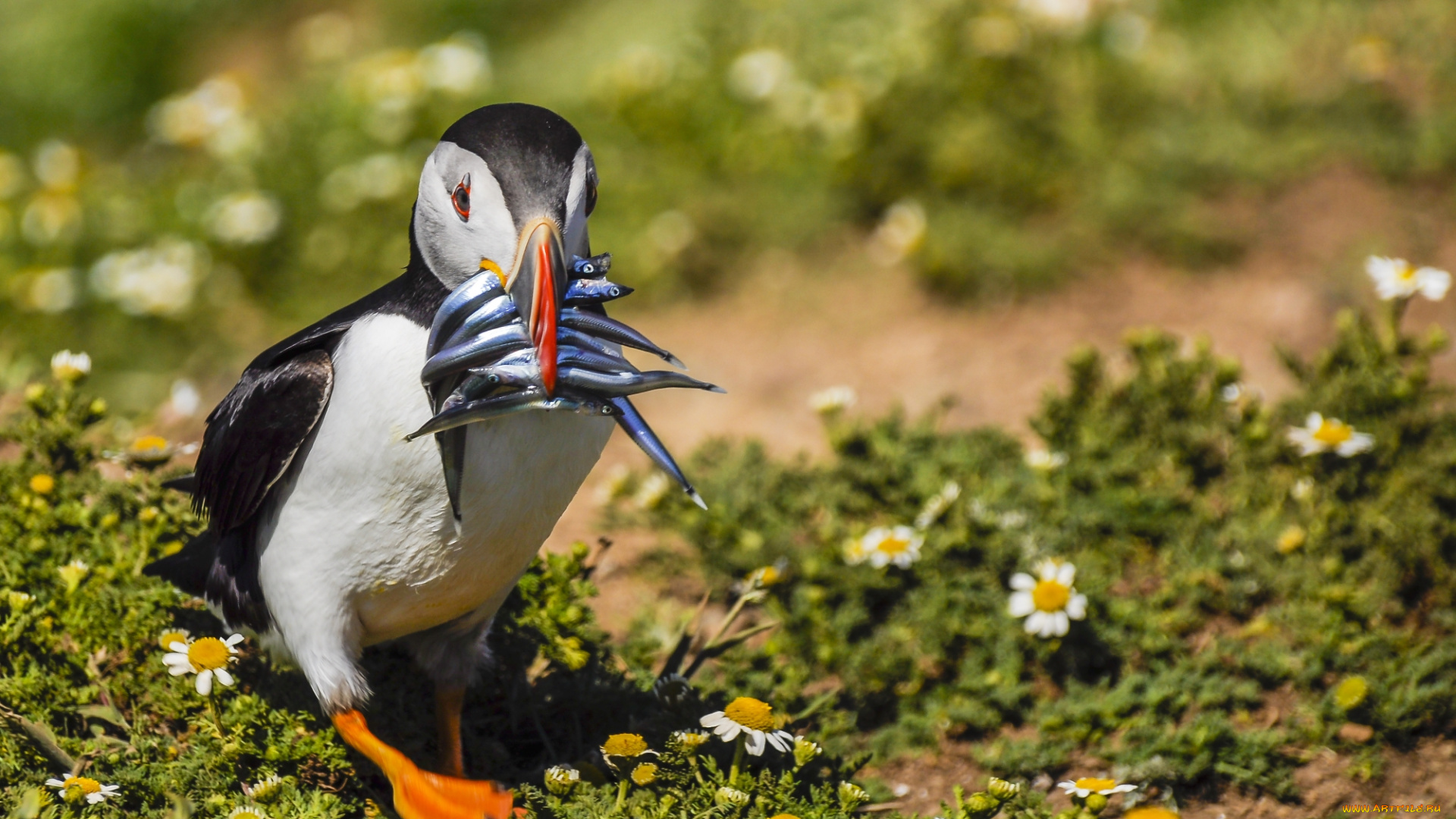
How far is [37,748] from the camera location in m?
2.53

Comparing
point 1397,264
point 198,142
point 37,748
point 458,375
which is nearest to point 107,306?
point 198,142

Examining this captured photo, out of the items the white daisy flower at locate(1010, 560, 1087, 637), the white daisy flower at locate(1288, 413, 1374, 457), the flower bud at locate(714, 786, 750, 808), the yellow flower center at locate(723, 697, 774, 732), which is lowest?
the flower bud at locate(714, 786, 750, 808)

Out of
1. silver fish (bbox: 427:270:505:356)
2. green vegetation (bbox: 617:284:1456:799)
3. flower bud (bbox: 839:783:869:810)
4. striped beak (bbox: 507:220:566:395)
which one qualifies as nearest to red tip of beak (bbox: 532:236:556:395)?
striped beak (bbox: 507:220:566:395)

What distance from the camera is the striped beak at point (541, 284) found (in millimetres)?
1994

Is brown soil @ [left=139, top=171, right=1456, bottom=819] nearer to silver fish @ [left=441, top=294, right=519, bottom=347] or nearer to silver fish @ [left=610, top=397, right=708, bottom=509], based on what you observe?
silver fish @ [left=610, top=397, right=708, bottom=509]

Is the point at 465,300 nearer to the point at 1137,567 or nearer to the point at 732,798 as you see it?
the point at 732,798

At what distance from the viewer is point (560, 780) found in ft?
7.74

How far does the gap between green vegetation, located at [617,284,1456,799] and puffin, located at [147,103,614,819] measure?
3.27ft

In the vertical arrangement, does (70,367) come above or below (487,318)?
above

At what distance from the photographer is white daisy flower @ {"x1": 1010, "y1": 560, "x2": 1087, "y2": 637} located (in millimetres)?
3229

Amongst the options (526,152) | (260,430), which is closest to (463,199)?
(526,152)

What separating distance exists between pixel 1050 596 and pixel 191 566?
206 centimetres

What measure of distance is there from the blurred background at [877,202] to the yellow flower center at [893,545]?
1.14 meters

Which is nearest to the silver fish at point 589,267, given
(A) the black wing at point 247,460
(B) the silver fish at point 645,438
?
(B) the silver fish at point 645,438
